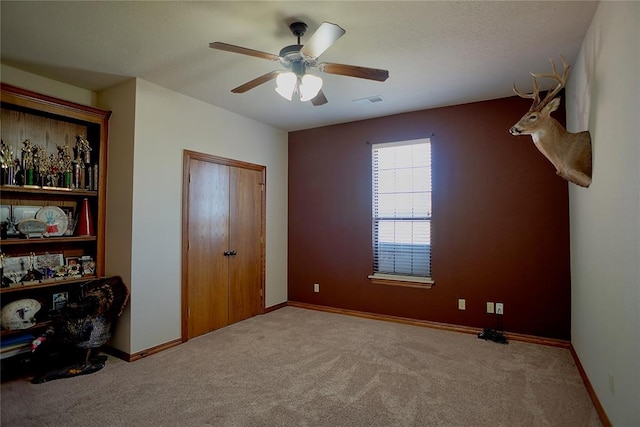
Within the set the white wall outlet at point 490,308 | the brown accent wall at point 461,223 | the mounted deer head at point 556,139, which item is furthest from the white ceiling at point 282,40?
A: the white wall outlet at point 490,308

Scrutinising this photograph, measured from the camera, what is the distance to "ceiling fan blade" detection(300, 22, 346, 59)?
1900mm

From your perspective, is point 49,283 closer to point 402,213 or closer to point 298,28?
point 298,28

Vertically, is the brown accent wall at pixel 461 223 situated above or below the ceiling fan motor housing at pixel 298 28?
below

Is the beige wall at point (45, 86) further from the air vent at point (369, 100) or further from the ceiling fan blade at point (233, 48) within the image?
the air vent at point (369, 100)

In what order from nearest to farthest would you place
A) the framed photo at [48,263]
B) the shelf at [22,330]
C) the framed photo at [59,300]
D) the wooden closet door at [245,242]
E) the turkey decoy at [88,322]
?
the shelf at [22,330] < the turkey decoy at [88,322] < the framed photo at [48,263] < the framed photo at [59,300] < the wooden closet door at [245,242]

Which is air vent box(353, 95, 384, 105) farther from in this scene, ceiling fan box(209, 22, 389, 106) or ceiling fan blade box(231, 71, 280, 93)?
ceiling fan blade box(231, 71, 280, 93)

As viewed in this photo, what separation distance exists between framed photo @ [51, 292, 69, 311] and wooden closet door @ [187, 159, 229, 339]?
111 cm

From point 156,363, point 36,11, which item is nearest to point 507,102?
point 36,11

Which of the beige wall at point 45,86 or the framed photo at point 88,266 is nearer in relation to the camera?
the beige wall at point 45,86

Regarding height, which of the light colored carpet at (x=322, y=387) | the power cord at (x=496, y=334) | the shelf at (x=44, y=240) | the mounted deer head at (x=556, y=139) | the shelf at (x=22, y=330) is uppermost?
the mounted deer head at (x=556, y=139)

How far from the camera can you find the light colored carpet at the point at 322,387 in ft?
7.34

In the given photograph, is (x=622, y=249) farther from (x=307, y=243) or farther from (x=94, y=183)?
(x=94, y=183)

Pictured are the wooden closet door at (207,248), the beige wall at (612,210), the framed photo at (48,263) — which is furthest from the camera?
the wooden closet door at (207,248)

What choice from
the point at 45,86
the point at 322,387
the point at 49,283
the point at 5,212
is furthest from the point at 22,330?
the point at 322,387
